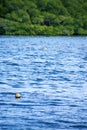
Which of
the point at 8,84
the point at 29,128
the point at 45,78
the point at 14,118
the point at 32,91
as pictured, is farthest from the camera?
the point at 45,78

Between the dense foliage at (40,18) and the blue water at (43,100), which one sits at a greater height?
the blue water at (43,100)

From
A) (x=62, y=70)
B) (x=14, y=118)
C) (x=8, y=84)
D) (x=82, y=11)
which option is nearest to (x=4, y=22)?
(x=82, y=11)

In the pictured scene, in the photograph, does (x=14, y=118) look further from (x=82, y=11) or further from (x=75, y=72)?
(x=82, y=11)

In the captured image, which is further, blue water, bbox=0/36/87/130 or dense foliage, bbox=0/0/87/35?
dense foliage, bbox=0/0/87/35

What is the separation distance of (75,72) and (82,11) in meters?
149

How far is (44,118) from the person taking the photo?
1125 inches

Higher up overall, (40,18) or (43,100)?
(43,100)

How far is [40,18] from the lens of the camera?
180 metres

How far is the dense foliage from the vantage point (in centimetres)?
17175

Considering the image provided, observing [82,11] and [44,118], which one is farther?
[82,11]

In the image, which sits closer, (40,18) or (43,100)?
(43,100)

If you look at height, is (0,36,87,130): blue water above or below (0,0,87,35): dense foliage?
above

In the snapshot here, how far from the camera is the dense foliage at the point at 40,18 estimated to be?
563 feet

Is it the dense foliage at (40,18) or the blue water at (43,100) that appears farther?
the dense foliage at (40,18)
